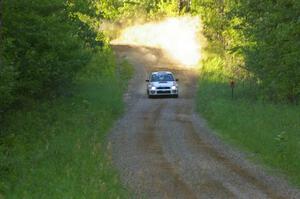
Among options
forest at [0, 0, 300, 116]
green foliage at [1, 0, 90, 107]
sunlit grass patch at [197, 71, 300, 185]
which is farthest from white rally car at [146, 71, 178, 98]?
green foliage at [1, 0, 90, 107]

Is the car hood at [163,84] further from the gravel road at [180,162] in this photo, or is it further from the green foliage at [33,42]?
the green foliage at [33,42]

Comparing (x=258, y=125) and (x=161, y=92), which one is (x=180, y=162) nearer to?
(x=258, y=125)

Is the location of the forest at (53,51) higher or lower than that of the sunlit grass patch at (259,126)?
higher

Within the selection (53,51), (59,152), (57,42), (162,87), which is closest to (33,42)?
(57,42)

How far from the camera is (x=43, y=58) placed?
18.1m

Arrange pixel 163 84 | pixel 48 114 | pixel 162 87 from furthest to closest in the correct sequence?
pixel 163 84 < pixel 162 87 < pixel 48 114

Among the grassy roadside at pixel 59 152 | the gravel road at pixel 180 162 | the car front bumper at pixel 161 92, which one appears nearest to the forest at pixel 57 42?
the grassy roadside at pixel 59 152

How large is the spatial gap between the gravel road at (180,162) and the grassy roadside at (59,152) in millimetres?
617

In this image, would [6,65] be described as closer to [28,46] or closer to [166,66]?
[28,46]

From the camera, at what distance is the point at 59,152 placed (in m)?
14.6

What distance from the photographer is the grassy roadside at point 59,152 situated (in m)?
11.0

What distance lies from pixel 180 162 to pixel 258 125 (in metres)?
6.20

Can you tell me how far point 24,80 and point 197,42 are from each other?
43841 mm

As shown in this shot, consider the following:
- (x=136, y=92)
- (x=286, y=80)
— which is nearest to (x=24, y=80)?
(x=286, y=80)
